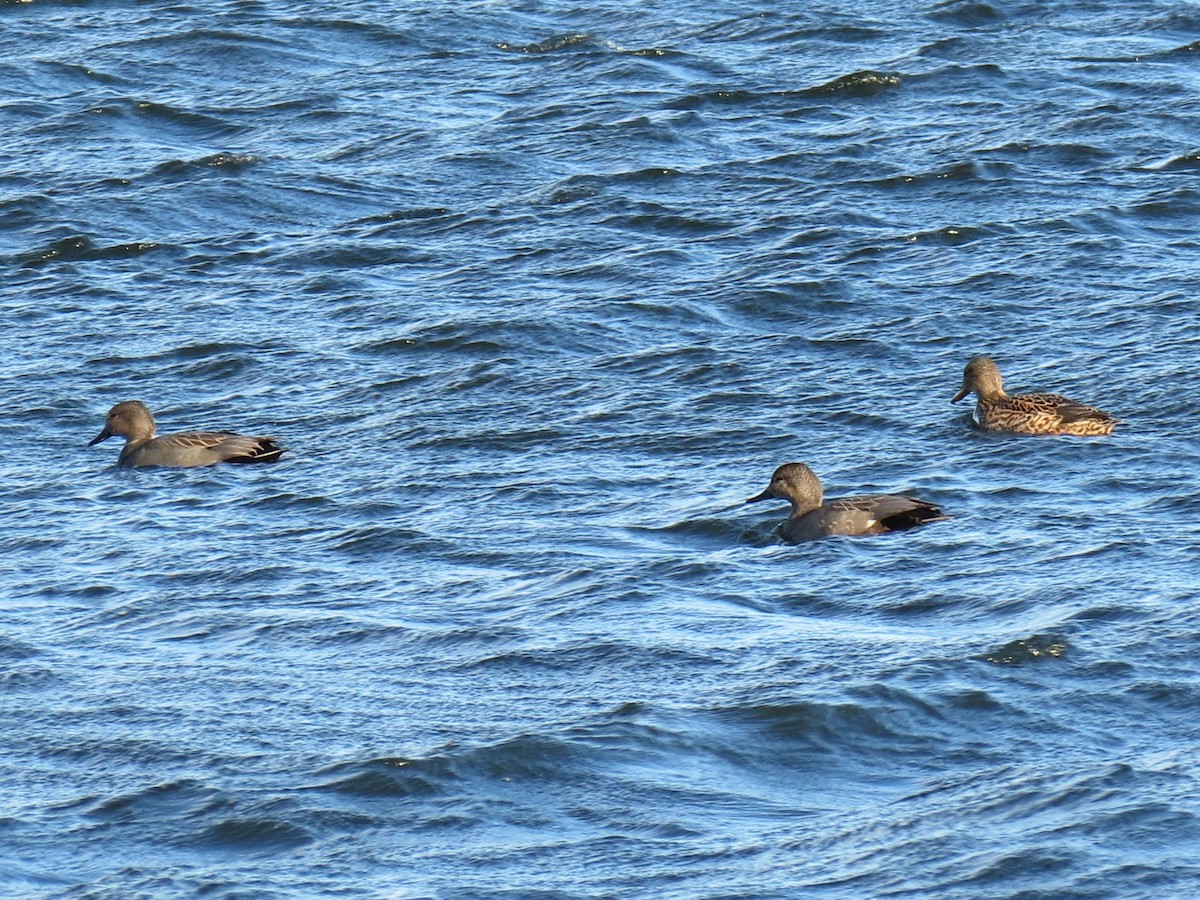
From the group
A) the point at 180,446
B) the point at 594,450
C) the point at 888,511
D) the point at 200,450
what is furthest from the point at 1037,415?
the point at 180,446

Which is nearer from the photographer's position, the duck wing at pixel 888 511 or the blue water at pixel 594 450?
the blue water at pixel 594 450

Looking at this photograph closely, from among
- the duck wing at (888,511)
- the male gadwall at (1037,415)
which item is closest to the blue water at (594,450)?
the male gadwall at (1037,415)

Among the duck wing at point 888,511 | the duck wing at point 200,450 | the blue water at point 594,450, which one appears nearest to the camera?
the blue water at point 594,450

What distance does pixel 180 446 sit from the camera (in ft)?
48.7

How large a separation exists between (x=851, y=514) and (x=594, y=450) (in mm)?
2190

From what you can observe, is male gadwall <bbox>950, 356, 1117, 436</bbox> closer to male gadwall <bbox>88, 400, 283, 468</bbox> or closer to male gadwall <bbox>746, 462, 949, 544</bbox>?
male gadwall <bbox>746, 462, 949, 544</bbox>

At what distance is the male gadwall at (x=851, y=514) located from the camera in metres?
12.9

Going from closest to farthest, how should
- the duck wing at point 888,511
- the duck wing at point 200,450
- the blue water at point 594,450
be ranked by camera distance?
the blue water at point 594,450
the duck wing at point 888,511
the duck wing at point 200,450

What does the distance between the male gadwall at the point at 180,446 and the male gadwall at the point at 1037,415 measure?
4.06 metres

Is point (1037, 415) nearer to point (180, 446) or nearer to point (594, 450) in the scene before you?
point (594, 450)

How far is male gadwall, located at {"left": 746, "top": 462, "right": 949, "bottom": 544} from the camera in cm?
1290

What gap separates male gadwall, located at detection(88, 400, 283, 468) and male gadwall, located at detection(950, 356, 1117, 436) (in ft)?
13.3

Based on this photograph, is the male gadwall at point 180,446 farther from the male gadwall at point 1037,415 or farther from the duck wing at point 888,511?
the male gadwall at point 1037,415

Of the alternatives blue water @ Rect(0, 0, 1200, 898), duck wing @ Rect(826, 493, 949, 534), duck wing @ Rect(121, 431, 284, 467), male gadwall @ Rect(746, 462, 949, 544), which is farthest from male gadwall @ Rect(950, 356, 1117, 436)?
duck wing @ Rect(121, 431, 284, 467)
